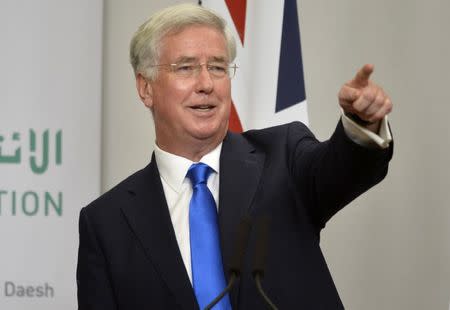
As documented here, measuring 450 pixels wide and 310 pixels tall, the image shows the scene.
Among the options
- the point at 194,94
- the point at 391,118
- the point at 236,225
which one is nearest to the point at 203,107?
the point at 194,94

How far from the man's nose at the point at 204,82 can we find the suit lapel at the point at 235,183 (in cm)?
15

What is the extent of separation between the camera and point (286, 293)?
69.4 inches

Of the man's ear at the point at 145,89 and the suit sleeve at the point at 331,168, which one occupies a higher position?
the man's ear at the point at 145,89

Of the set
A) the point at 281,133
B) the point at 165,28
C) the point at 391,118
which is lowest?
the point at 391,118

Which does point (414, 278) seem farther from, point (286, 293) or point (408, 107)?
point (286, 293)

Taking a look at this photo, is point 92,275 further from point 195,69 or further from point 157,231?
point 195,69

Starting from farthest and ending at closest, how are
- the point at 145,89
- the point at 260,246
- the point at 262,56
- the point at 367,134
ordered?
1. the point at 262,56
2. the point at 145,89
3. the point at 367,134
4. the point at 260,246

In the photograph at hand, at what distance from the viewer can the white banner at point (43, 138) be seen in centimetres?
299

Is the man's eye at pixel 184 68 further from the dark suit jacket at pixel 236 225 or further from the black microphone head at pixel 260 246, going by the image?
the black microphone head at pixel 260 246

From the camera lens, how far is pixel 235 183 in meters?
1.88

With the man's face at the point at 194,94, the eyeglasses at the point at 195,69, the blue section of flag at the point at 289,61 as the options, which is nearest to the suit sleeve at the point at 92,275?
the man's face at the point at 194,94

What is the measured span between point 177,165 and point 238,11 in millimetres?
1123

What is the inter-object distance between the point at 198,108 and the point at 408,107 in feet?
5.19

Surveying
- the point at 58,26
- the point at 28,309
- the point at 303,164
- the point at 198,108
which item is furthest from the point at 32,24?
the point at 303,164
